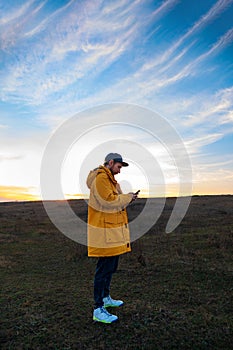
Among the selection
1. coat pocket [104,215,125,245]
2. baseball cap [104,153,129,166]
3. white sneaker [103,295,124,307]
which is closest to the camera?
coat pocket [104,215,125,245]

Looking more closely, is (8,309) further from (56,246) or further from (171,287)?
(56,246)

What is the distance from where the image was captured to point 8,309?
242 inches

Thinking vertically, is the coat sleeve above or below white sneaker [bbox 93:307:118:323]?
above

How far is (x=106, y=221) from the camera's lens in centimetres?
483

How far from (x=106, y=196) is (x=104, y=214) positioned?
32 cm

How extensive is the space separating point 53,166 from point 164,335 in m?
5.60

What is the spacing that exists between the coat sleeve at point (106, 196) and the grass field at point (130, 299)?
198 centimetres

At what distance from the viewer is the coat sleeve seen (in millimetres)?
4691

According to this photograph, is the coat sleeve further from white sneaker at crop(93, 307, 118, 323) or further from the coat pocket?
white sneaker at crop(93, 307, 118, 323)

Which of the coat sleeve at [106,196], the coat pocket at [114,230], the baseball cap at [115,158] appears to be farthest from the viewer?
the baseball cap at [115,158]

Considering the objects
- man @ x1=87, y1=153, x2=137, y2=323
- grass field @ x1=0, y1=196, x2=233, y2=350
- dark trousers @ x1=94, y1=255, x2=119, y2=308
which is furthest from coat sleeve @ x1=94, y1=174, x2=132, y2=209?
grass field @ x1=0, y1=196, x2=233, y2=350

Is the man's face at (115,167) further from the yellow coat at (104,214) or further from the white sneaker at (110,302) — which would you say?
the white sneaker at (110,302)

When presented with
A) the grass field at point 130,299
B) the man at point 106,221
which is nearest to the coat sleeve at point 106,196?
the man at point 106,221

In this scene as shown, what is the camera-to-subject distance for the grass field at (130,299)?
4707mm
